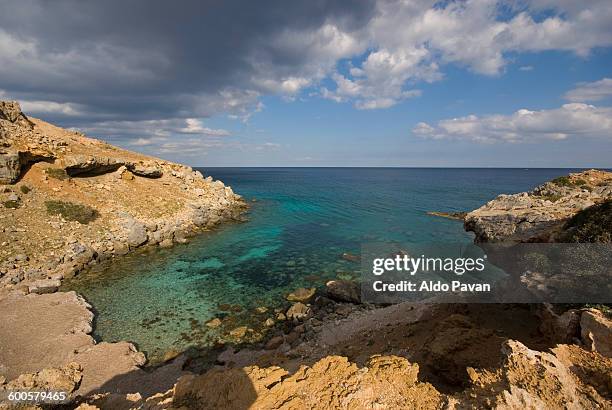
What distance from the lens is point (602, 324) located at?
27.0 feet

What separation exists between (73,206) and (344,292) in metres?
32.6

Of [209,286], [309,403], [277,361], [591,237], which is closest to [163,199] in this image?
[209,286]

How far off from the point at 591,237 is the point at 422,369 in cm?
1161

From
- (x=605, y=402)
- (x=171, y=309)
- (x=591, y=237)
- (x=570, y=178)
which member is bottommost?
(x=171, y=309)

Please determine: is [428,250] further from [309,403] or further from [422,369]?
[309,403]

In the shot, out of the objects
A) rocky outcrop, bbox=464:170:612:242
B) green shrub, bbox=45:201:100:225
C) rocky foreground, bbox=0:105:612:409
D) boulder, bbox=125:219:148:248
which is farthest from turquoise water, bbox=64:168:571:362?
rocky outcrop, bbox=464:170:612:242

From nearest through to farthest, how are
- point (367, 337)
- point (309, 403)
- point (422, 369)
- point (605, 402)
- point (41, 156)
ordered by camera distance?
point (605, 402), point (309, 403), point (422, 369), point (367, 337), point (41, 156)

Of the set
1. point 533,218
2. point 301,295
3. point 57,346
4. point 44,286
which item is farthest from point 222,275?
point 533,218

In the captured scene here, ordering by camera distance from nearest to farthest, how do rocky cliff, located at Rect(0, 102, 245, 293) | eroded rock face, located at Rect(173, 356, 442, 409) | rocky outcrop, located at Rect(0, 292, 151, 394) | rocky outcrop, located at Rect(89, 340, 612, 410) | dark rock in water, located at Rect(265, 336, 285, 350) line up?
1. rocky outcrop, located at Rect(89, 340, 612, 410)
2. eroded rock face, located at Rect(173, 356, 442, 409)
3. rocky outcrop, located at Rect(0, 292, 151, 394)
4. dark rock in water, located at Rect(265, 336, 285, 350)
5. rocky cliff, located at Rect(0, 102, 245, 293)

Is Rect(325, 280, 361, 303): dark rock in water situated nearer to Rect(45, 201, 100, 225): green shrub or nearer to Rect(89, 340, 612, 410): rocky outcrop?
Rect(89, 340, 612, 410): rocky outcrop

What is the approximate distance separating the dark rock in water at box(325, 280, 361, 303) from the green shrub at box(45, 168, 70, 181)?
38.0 metres

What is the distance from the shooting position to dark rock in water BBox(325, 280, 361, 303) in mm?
22469

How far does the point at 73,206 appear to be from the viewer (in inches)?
1331

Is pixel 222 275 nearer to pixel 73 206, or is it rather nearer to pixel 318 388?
pixel 318 388
